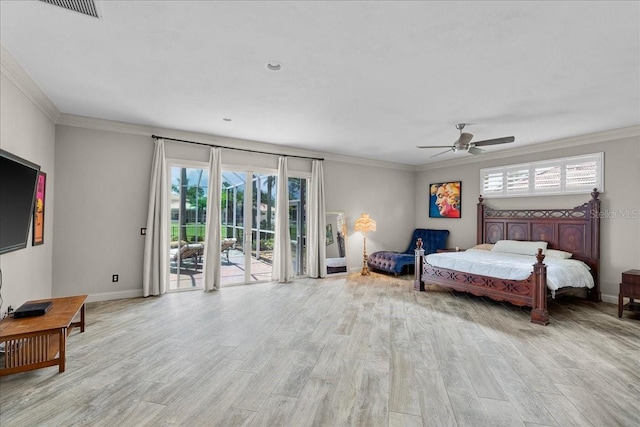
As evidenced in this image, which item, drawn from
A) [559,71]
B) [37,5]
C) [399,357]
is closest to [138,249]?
[37,5]

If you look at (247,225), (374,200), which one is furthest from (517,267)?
(247,225)

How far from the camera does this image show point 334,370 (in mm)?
2631

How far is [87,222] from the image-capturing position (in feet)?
14.8

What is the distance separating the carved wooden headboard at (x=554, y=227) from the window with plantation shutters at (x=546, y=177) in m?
0.26

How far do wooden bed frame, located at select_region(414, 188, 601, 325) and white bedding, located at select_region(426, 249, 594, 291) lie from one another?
89 millimetres

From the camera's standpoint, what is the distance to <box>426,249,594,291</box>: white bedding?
4.20 m

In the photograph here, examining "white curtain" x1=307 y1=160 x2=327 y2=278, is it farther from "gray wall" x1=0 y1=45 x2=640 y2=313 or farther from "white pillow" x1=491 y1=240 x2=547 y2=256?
"white pillow" x1=491 y1=240 x2=547 y2=256

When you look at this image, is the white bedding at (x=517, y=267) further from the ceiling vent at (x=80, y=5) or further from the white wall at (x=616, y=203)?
the ceiling vent at (x=80, y=5)

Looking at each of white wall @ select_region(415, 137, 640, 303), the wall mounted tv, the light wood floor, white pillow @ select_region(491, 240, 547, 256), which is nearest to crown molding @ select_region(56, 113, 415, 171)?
the wall mounted tv

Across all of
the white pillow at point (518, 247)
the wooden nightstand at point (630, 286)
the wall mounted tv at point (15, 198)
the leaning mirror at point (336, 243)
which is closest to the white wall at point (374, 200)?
the leaning mirror at point (336, 243)

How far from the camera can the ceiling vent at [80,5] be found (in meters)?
2.03

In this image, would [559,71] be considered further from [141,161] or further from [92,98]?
[141,161]

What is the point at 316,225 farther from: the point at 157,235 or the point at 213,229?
the point at 157,235

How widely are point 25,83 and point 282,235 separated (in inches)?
163
